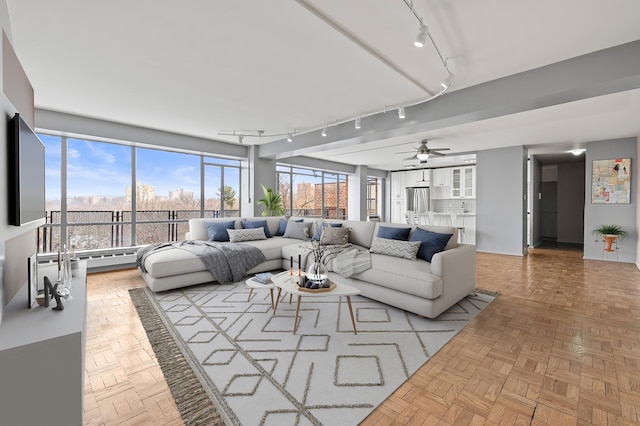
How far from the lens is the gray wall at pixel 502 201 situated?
21.1 ft

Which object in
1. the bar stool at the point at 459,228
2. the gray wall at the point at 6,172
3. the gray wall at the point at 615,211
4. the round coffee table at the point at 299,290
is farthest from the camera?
the bar stool at the point at 459,228

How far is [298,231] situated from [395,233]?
2089 millimetres

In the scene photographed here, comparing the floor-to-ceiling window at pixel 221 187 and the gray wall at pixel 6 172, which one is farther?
the floor-to-ceiling window at pixel 221 187

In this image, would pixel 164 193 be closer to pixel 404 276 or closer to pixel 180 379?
pixel 180 379

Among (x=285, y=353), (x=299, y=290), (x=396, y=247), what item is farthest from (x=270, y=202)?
(x=285, y=353)

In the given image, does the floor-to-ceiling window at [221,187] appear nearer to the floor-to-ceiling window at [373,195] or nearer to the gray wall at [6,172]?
the gray wall at [6,172]

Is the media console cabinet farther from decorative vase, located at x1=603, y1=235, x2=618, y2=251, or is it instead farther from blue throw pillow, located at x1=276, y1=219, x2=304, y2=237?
decorative vase, located at x1=603, y1=235, x2=618, y2=251

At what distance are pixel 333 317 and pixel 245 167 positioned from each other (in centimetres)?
510

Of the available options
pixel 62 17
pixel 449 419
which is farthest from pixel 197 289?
pixel 449 419

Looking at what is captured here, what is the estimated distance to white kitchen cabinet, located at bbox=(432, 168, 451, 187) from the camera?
8883mm

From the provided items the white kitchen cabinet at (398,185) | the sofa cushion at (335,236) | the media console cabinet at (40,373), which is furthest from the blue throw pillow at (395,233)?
the white kitchen cabinet at (398,185)

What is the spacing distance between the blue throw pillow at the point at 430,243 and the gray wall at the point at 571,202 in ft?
26.4

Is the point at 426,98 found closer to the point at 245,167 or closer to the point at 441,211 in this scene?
the point at 245,167

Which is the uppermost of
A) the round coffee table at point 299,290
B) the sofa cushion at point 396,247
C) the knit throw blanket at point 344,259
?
the sofa cushion at point 396,247
